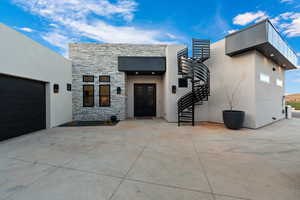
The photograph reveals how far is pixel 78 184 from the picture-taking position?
1.84 meters

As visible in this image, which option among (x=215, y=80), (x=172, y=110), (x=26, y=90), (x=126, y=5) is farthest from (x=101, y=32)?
(x=215, y=80)

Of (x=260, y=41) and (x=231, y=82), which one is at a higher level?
(x=260, y=41)

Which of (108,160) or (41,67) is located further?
(41,67)

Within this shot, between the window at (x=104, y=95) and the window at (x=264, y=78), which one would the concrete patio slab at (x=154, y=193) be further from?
the window at (x=264, y=78)

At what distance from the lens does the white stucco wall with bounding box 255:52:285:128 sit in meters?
5.77

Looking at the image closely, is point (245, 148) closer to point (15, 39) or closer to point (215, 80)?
point (215, 80)

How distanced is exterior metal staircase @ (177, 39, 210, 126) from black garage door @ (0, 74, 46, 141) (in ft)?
20.7

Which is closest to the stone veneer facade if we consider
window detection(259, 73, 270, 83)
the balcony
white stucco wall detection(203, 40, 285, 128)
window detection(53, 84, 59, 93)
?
window detection(53, 84, 59, 93)

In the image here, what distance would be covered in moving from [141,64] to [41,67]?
4.76 m

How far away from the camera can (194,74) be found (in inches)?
240

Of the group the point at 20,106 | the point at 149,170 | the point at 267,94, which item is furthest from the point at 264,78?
the point at 20,106

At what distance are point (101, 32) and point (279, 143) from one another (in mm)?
9569

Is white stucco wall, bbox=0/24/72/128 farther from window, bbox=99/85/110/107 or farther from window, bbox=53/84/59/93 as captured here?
window, bbox=99/85/110/107

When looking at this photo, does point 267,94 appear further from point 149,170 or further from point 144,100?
point 149,170
